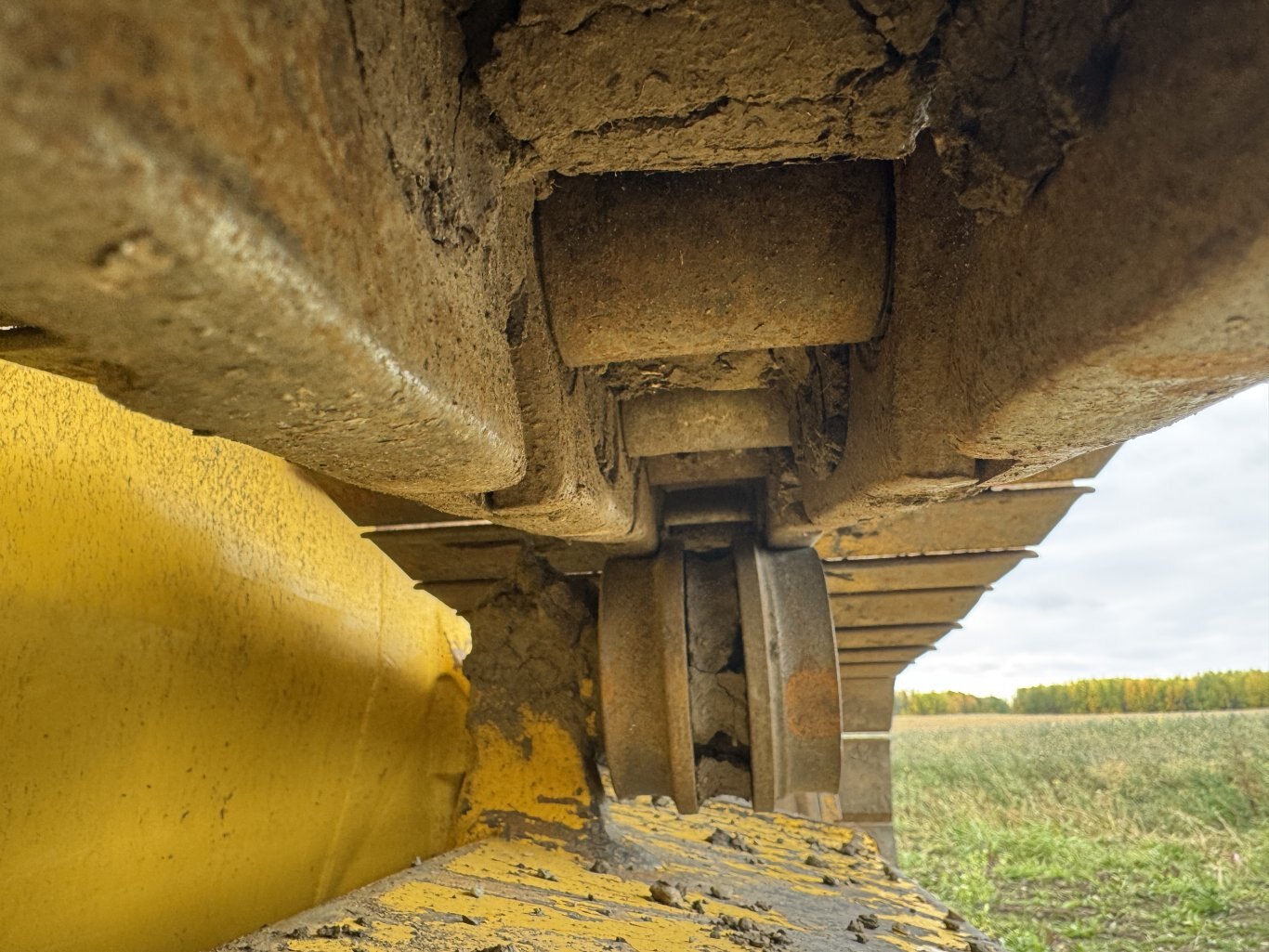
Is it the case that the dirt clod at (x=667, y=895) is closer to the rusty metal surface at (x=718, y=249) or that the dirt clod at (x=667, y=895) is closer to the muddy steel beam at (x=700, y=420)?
the muddy steel beam at (x=700, y=420)

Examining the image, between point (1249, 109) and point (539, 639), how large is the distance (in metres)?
2.48

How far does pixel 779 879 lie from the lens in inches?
117

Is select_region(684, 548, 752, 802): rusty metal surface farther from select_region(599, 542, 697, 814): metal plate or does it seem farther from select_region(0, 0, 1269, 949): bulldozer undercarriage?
select_region(0, 0, 1269, 949): bulldozer undercarriage

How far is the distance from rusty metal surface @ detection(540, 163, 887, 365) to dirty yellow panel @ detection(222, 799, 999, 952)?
120cm

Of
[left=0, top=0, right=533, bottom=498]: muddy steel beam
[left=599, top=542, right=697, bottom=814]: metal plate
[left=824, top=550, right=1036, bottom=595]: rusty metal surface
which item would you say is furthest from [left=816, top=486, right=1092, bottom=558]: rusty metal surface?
[left=0, top=0, right=533, bottom=498]: muddy steel beam

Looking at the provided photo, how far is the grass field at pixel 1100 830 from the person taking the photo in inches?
255

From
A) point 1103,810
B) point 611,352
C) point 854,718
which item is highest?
point 611,352

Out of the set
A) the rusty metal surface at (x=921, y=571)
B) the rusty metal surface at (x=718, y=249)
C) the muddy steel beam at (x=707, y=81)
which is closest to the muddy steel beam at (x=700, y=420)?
the rusty metal surface at (x=718, y=249)

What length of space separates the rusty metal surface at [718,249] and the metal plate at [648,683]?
117 cm

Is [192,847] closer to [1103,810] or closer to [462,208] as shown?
[462,208]

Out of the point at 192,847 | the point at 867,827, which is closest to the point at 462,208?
the point at 192,847

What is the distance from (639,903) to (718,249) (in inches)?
68.1

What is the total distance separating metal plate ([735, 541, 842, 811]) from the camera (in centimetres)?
252

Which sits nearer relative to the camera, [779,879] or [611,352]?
[611,352]
